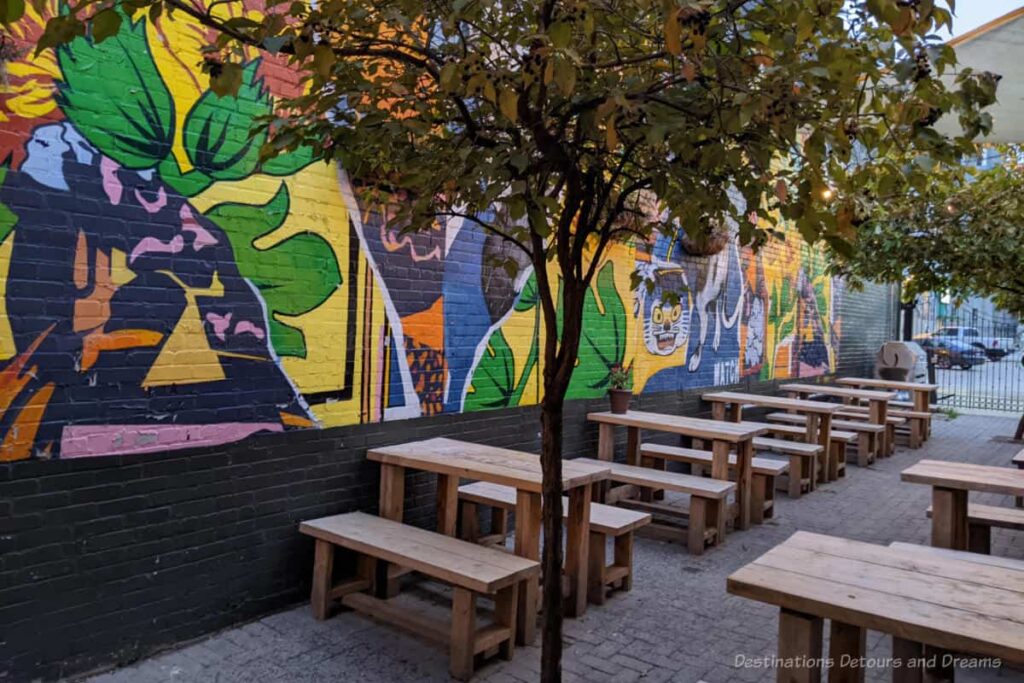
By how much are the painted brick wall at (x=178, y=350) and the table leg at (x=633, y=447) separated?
78.4 inches

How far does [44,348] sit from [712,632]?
12.4 feet

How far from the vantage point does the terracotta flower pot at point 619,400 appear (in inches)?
262

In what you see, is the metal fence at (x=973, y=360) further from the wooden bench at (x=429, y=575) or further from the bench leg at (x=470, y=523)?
the wooden bench at (x=429, y=575)

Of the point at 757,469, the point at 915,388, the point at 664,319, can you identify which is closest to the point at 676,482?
the point at 757,469

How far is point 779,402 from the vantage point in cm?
797

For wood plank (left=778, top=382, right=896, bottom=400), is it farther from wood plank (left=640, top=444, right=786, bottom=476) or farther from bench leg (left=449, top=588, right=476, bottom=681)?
bench leg (left=449, top=588, right=476, bottom=681)

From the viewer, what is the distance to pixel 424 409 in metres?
5.12

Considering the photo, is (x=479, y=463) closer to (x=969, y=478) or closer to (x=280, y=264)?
(x=280, y=264)

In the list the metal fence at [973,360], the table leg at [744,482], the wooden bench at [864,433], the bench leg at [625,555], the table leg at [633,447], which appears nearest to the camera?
the bench leg at [625,555]

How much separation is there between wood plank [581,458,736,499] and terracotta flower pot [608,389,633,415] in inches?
29.7

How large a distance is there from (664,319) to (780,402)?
1.62 m

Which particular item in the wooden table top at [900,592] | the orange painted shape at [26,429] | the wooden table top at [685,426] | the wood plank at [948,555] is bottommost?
the wood plank at [948,555]

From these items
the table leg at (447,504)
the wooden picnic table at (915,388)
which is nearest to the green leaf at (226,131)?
the table leg at (447,504)

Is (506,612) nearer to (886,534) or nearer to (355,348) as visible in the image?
(355,348)
